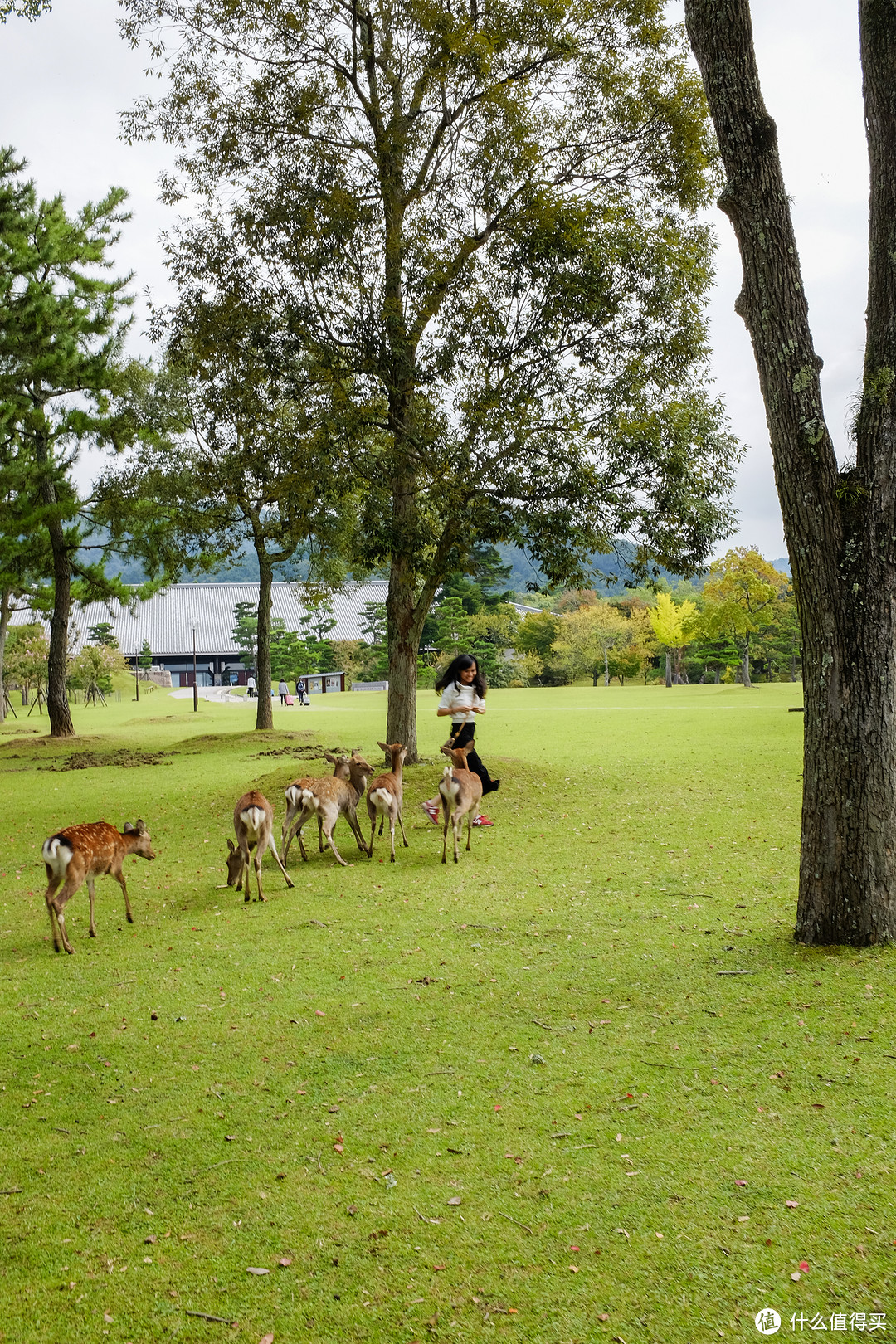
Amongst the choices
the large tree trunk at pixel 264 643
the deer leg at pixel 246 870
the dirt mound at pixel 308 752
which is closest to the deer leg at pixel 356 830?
the deer leg at pixel 246 870

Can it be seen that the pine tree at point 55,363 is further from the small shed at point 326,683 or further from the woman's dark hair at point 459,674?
the small shed at point 326,683

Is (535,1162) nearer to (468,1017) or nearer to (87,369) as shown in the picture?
(468,1017)

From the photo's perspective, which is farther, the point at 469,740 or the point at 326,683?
the point at 326,683

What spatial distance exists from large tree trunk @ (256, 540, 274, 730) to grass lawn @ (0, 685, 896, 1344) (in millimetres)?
14605

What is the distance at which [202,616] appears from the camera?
69750 mm

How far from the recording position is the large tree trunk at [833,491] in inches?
217

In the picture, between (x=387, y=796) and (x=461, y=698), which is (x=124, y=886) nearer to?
(x=387, y=796)

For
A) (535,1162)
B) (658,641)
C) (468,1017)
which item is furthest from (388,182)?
(658,641)

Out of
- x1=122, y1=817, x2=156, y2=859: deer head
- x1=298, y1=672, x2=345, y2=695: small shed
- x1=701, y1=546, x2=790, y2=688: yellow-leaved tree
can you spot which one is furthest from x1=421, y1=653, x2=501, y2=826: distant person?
x1=298, y1=672, x2=345, y2=695: small shed

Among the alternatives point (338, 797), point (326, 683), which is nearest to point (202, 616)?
point (326, 683)

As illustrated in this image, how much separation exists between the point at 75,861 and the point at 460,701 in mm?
4783

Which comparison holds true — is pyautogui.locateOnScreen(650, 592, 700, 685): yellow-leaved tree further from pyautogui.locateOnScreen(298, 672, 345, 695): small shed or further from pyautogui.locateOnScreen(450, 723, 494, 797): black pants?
pyautogui.locateOnScreen(450, 723, 494, 797): black pants

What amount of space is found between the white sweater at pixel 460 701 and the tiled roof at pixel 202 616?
52.6m

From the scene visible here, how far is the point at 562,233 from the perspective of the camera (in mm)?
11648
